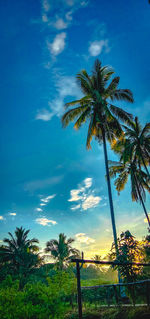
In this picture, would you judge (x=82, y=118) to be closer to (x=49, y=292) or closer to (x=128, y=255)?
(x=128, y=255)

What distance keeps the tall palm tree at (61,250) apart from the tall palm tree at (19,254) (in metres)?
1.84

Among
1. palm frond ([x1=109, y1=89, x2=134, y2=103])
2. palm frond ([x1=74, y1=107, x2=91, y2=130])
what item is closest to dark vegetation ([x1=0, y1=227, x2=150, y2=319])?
palm frond ([x1=74, y1=107, x2=91, y2=130])

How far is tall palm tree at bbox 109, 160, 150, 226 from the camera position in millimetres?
16059

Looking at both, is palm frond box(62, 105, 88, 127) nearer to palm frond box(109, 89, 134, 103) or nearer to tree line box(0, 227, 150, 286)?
palm frond box(109, 89, 134, 103)

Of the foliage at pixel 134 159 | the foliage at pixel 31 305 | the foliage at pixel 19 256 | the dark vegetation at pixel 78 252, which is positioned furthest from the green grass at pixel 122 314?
the foliage at pixel 19 256

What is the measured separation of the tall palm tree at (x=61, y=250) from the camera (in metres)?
22.9

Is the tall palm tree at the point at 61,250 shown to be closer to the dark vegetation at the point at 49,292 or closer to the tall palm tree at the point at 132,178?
the dark vegetation at the point at 49,292

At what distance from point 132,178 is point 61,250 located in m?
14.4

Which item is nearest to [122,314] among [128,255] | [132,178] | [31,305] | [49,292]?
[128,255]

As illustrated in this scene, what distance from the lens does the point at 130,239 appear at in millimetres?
8422

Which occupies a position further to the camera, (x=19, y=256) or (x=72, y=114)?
(x=19, y=256)

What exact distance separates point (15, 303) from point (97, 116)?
1145 centimetres

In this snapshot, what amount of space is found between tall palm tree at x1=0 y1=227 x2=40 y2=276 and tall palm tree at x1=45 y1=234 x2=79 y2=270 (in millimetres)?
1839

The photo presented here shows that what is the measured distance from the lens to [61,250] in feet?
76.8
